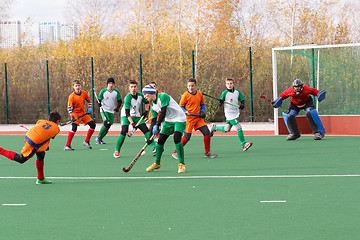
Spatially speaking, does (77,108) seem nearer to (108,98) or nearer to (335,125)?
(108,98)

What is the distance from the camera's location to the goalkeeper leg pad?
15539mm

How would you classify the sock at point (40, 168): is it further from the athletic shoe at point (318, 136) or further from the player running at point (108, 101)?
the athletic shoe at point (318, 136)

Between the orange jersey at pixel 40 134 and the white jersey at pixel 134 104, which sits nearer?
the orange jersey at pixel 40 134

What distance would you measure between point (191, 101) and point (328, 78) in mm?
7062

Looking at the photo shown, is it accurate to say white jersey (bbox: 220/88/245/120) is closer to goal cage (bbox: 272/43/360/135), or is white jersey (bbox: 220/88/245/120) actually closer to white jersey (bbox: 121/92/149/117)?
white jersey (bbox: 121/92/149/117)

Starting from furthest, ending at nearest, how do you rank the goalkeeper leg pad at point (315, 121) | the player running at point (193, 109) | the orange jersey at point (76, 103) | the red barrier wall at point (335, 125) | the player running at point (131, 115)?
the red barrier wall at point (335, 125), the goalkeeper leg pad at point (315, 121), the orange jersey at point (76, 103), the player running at point (131, 115), the player running at point (193, 109)

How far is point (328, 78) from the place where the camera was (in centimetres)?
1734

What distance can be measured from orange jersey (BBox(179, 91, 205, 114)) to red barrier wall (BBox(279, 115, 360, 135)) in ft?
20.1

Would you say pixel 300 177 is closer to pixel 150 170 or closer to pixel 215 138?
pixel 150 170

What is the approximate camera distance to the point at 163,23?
31.4 metres

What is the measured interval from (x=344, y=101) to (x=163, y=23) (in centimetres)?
1615

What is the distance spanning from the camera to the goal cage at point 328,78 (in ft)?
55.6

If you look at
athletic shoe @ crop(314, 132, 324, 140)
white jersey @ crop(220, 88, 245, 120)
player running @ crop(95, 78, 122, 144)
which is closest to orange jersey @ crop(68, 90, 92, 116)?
player running @ crop(95, 78, 122, 144)

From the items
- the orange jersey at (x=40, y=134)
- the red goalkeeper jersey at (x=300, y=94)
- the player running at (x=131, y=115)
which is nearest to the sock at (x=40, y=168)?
the orange jersey at (x=40, y=134)
